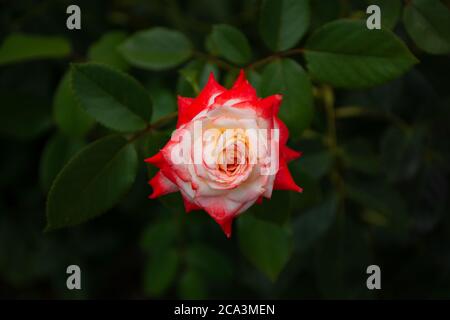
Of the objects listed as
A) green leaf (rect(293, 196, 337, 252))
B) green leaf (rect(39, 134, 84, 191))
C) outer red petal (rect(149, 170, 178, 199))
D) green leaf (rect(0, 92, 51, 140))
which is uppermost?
outer red petal (rect(149, 170, 178, 199))

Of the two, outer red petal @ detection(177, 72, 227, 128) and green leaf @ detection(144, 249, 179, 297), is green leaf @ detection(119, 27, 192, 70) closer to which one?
outer red petal @ detection(177, 72, 227, 128)

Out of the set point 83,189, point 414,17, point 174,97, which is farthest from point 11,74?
point 414,17

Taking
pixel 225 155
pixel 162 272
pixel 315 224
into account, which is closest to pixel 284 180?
pixel 225 155

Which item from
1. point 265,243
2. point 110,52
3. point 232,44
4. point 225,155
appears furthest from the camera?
point 110,52

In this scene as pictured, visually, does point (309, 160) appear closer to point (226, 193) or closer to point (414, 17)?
point (414, 17)

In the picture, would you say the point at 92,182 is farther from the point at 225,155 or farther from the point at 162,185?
the point at 225,155

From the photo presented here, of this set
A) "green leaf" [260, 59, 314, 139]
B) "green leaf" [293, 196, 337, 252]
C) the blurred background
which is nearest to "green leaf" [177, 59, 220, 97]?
the blurred background
